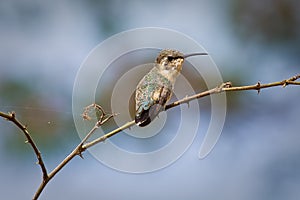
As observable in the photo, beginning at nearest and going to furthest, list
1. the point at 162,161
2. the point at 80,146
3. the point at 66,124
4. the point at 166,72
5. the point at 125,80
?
1. the point at 80,146
2. the point at 166,72
3. the point at 162,161
4. the point at 125,80
5. the point at 66,124

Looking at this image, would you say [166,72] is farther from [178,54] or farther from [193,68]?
[193,68]

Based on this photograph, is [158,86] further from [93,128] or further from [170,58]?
→ [93,128]

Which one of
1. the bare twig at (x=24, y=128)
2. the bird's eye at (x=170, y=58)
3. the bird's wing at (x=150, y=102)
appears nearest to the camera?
the bare twig at (x=24, y=128)

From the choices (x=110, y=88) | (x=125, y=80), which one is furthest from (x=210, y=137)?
(x=110, y=88)

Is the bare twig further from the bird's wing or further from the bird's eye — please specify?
the bird's eye

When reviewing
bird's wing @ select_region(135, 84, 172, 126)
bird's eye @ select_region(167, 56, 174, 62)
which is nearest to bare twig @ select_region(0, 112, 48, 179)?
bird's wing @ select_region(135, 84, 172, 126)

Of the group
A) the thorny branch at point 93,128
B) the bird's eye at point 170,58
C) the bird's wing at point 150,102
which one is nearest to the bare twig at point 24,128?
the thorny branch at point 93,128

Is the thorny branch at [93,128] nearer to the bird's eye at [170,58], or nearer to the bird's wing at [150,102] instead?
the bird's wing at [150,102]

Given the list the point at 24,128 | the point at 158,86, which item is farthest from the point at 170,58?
the point at 24,128
